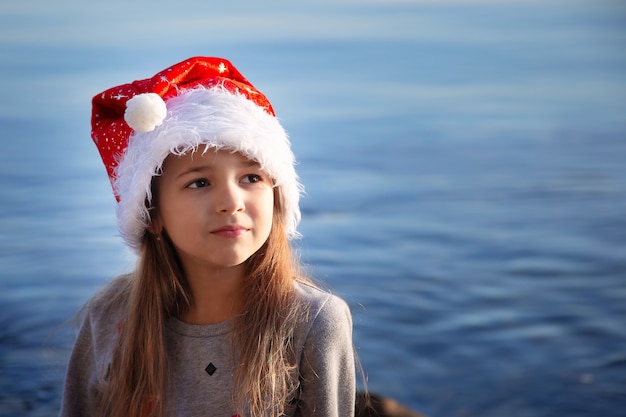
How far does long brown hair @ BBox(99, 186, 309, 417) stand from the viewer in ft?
5.72

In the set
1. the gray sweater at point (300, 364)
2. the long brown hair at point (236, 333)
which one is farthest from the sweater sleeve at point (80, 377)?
the gray sweater at point (300, 364)

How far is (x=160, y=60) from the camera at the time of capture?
5.48 m

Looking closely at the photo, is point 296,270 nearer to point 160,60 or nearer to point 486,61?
point 160,60

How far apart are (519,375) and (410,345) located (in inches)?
14.3

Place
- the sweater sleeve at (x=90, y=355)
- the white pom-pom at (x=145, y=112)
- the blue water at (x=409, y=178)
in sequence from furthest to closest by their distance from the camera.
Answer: the blue water at (x=409, y=178) < the sweater sleeve at (x=90, y=355) < the white pom-pom at (x=145, y=112)

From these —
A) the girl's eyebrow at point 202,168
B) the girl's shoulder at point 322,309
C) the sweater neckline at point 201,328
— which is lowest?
the sweater neckline at point 201,328

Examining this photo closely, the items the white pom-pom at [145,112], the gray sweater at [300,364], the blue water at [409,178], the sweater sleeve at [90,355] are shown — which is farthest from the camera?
the blue water at [409,178]

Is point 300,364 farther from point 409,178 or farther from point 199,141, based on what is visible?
point 409,178

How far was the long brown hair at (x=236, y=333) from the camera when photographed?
174 cm

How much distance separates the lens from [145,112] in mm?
1649

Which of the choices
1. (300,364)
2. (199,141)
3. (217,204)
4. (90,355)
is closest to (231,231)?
(217,204)

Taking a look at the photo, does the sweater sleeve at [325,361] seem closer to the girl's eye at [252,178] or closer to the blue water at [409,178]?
the girl's eye at [252,178]

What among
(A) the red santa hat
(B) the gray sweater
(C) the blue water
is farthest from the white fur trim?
(C) the blue water

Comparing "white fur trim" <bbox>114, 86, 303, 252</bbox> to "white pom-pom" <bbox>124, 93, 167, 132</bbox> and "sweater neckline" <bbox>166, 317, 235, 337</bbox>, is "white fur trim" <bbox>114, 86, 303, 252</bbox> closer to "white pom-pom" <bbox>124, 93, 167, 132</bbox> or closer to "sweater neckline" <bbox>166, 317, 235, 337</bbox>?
"white pom-pom" <bbox>124, 93, 167, 132</bbox>
